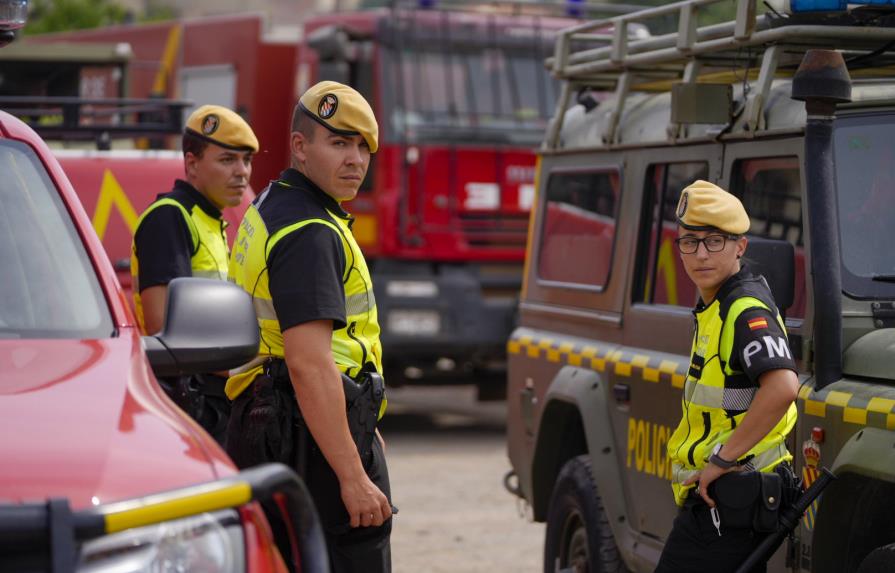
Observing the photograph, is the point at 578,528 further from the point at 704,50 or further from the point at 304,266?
the point at 304,266

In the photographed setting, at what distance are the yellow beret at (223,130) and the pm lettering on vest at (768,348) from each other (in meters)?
2.40

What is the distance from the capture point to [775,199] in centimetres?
532

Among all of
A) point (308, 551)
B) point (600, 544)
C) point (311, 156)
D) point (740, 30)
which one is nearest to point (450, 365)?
point (600, 544)

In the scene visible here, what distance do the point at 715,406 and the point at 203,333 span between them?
1.61m

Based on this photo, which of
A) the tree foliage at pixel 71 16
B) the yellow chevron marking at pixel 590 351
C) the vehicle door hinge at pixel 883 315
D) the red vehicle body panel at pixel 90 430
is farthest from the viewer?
the tree foliage at pixel 71 16

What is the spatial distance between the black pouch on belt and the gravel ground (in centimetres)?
363

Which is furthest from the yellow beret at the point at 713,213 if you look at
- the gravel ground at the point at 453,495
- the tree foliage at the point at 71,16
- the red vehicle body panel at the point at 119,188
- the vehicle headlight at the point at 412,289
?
the tree foliage at the point at 71,16

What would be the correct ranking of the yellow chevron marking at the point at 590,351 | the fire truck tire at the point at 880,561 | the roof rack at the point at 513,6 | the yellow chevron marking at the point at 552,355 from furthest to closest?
the roof rack at the point at 513,6
the yellow chevron marking at the point at 552,355
the yellow chevron marking at the point at 590,351
the fire truck tire at the point at 880,561

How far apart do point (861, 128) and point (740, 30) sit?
0.55m

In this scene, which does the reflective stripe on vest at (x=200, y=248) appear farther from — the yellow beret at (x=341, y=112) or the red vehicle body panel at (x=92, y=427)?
the red vehicle body panel at (x=92, y=427)

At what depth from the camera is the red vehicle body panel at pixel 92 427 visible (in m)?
2.92

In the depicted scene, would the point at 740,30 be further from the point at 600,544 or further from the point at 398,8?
the point at 398,8

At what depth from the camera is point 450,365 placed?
43.8ft

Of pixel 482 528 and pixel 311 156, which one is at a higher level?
pixel 311 156
